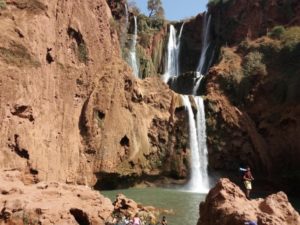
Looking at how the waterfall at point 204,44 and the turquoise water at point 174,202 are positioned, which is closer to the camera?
the turquoise water at point 174,202

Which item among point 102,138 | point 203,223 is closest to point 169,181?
point 102,138

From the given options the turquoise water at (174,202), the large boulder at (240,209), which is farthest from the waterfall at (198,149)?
the large boulder at (240,209)

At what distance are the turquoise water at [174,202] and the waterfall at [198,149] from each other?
351cm

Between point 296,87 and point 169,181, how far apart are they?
13802 mm

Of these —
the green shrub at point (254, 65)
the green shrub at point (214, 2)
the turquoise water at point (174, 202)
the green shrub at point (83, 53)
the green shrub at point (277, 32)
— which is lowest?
the turquoise water at point (174, 202)

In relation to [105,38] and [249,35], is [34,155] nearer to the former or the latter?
[105,38]

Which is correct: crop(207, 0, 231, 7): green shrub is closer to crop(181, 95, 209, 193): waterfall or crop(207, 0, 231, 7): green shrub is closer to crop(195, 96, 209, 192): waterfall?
crop(195, 96, 209, 192): waterfall

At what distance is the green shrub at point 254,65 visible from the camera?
4350cm

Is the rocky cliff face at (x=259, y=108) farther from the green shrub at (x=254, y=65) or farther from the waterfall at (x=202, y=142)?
the waterfall at (x=202, y=142)

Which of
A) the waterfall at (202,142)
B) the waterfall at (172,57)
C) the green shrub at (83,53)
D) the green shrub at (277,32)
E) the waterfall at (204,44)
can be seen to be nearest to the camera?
the green shrub at (83,53)

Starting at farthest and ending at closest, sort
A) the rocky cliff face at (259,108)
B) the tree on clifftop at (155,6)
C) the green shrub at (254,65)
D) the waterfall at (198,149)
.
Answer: the tree on clifftop at (155,6) < the green shrub at (254,65) < the waterfall at (198,149) < the rocky cliff face at (259,108)

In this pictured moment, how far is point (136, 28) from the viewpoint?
2172 inches

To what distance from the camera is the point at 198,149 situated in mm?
40344

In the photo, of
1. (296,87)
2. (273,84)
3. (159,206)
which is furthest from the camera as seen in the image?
(273,84)
